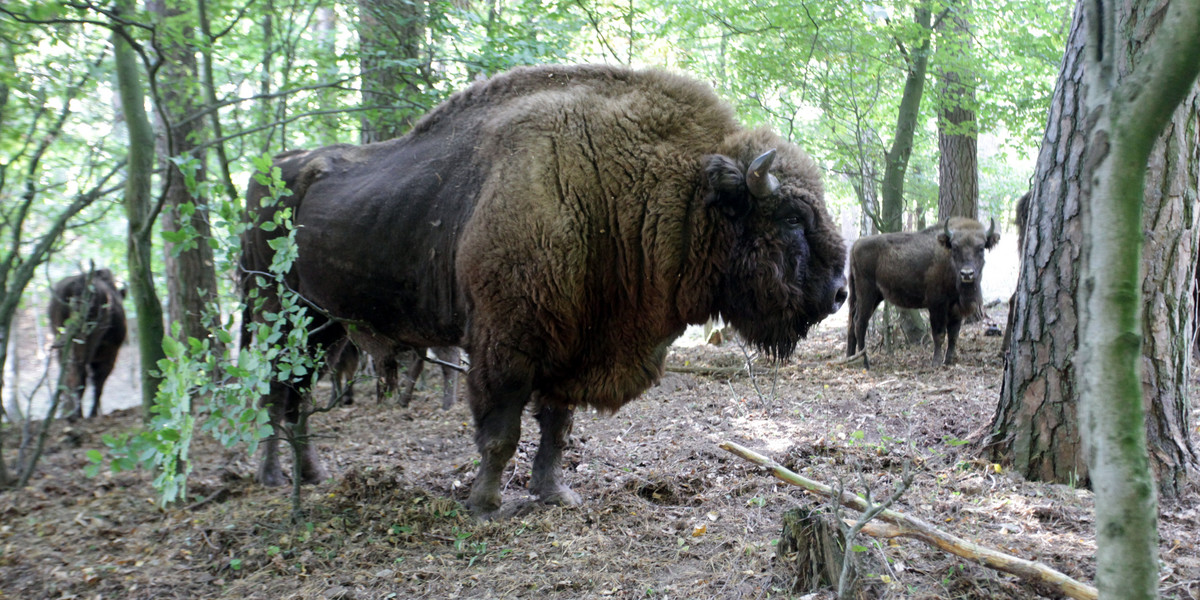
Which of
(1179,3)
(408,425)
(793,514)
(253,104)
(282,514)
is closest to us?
(1179,3)

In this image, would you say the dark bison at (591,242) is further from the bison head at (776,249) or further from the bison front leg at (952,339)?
the bison front leg at (952,339)

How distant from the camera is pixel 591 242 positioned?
4.14 meters

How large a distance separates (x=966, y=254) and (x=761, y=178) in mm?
7546

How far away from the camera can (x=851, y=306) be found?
11.2 metres

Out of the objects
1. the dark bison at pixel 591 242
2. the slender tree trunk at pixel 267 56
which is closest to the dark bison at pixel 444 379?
the slender tree trunk at pixel 267 56

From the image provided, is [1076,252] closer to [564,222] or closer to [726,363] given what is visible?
[564,222]

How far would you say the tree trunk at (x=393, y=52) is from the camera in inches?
256

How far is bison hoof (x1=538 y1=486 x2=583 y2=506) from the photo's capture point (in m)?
4.44

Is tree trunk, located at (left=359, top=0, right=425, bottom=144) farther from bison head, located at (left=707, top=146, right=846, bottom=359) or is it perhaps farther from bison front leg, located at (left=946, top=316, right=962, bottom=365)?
bison front leg, located at (left=946, top=316, right=962, bottom=365)

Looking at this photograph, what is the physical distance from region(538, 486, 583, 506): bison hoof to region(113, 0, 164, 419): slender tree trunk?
284cm

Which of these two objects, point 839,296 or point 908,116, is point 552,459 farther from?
point 908,116

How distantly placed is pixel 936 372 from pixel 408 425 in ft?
20.6

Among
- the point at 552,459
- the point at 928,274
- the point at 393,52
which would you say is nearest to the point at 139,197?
the point at 393,52

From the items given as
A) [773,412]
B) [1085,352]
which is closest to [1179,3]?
[1085,352]
